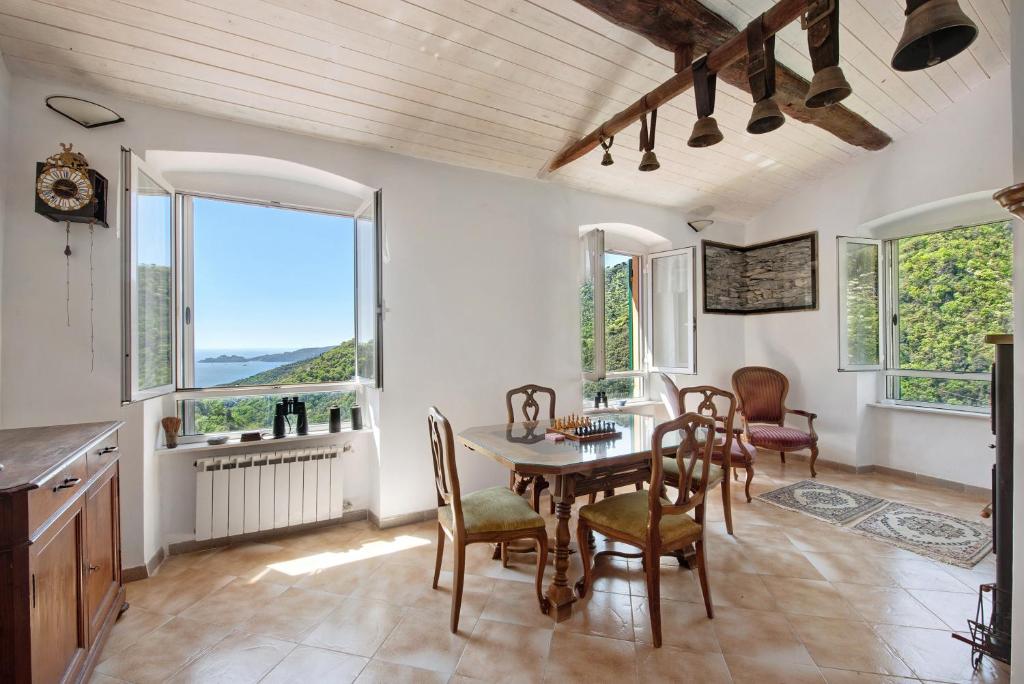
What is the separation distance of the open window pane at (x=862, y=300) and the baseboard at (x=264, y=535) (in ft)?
15.7

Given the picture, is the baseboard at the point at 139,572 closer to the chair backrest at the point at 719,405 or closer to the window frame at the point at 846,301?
the chair backrest at the point at 719,405

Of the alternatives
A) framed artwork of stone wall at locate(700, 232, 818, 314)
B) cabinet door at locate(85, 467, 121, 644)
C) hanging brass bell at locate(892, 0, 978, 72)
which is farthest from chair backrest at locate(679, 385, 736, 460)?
cabinet door at locate(85, 467, 121, 644)

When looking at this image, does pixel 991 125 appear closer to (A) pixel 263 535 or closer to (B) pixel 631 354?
(B) pixel 631 354

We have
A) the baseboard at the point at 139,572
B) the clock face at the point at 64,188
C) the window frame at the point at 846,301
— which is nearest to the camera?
the clock face at the point at 64,188

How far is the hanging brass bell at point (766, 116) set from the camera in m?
1.95

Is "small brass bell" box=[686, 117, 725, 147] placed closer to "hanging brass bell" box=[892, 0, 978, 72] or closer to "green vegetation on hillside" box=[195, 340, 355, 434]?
"hanging brass bell" box=[892, 0, 978, 72]

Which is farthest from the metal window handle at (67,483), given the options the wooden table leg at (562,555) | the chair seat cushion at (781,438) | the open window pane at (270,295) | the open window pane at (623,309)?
the chair seat cushion at (781,438)

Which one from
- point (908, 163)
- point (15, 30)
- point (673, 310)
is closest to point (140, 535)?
point (15, 30)

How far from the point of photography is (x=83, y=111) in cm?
222

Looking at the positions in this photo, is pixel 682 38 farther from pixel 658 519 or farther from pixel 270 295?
pixel 270 295

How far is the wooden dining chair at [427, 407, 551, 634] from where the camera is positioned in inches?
77.0

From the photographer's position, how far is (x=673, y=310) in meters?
4.55

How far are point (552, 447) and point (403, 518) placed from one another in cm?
149

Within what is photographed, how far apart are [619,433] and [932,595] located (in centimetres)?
173
